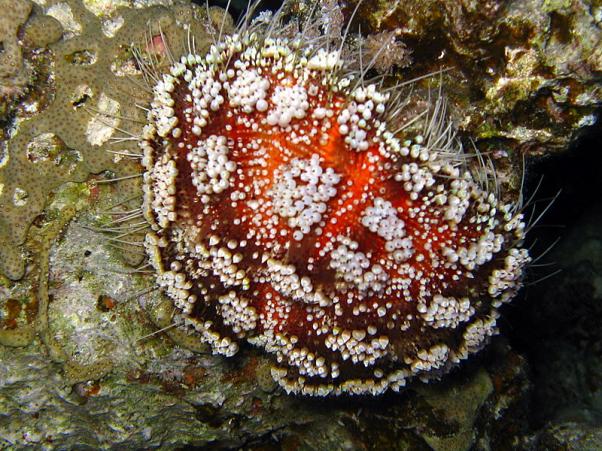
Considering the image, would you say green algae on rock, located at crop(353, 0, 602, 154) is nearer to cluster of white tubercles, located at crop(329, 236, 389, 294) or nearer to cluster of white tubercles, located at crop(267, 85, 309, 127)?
cluster of white tubercles, located at crop(267, 85, 309, 127)

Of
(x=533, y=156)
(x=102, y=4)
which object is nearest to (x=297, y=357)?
(x=533, y=156)

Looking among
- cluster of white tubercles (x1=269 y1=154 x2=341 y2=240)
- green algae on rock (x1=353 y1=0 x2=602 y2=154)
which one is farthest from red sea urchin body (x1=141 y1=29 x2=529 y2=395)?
green algae on rock (x1=353 y1=0 x2=602 y2=154)

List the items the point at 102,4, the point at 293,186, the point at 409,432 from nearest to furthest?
the point at 293,186
the point at 102,4
the point at 409,432

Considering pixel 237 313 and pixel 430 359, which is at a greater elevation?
pixel 237 313

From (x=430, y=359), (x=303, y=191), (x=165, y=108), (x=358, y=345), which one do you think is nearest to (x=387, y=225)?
(x=303, y=191)

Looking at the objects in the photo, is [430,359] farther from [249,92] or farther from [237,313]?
[249,92]

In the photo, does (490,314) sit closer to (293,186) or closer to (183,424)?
(293,186)

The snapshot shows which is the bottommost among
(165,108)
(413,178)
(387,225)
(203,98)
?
(387,225)

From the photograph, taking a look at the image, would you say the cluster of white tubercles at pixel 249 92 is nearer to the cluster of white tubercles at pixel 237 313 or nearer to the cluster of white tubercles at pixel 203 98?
the cluster of white tubercles at pixel 203 98
